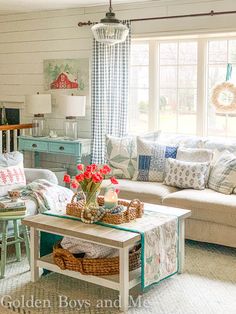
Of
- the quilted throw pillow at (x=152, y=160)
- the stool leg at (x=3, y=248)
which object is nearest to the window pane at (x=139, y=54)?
the quilted throw pillow at (x=152, y=160)

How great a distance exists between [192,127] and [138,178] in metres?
1.01

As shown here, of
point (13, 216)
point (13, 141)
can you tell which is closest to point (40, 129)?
point (13, 141)

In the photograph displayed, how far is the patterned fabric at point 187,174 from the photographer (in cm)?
463

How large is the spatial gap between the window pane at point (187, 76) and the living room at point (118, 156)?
0.01 meters

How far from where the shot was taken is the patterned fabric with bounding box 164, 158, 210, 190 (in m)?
4.63

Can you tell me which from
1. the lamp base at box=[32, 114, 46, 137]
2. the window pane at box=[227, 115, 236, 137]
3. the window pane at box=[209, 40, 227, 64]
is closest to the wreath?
the window pane at box=[227, 115, 236, 137]

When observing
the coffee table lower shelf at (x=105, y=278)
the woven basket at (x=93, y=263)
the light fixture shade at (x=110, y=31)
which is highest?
the light fixture shade at (x=110, y=31)

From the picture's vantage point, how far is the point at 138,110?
5.96m

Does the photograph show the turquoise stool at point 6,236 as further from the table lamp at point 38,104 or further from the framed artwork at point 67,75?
the framed artwork at point 67,75

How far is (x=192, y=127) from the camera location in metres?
5.62

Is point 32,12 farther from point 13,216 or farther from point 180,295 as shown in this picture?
point 180,295

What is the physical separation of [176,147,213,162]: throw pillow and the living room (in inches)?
0.8

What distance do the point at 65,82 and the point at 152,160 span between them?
186 cm

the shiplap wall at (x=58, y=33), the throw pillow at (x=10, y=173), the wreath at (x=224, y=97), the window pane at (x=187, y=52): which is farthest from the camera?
the window pane at (x=187, y=52)
